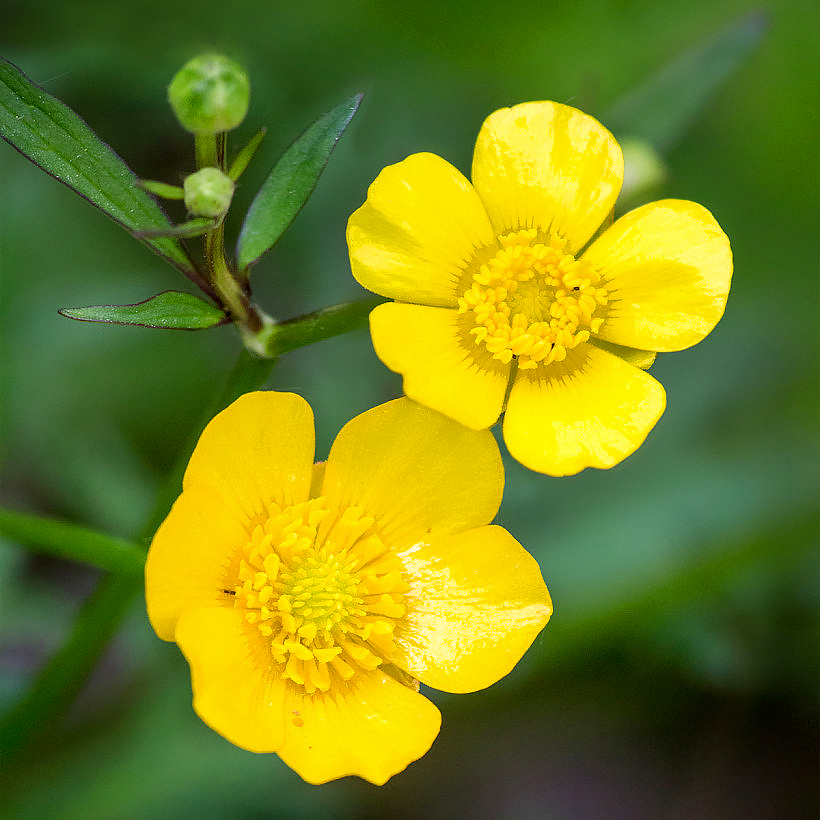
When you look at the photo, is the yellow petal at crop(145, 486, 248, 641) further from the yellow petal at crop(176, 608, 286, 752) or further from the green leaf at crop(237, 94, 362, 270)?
the green leaf at crop(237, 94, 362, 270)

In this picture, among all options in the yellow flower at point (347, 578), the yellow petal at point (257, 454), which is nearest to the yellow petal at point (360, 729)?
the yellow flower at point (347, 578)

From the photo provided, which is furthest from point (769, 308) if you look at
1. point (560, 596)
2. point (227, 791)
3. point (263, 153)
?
point (227, 791)

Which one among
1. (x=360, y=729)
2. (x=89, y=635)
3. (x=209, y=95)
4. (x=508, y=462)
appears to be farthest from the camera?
(x=508, y=462)

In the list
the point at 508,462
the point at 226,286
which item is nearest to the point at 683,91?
the point at 508,462

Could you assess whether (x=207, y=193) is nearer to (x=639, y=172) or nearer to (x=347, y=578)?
(x=347, y=578)

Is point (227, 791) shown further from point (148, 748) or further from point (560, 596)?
point (560, 596)

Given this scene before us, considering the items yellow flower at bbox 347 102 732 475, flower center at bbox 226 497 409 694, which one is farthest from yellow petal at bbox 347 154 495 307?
flower center at bbox 226 497 409 694

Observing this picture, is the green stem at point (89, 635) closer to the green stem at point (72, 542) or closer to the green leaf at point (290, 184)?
the green stem at point (72, 542)
